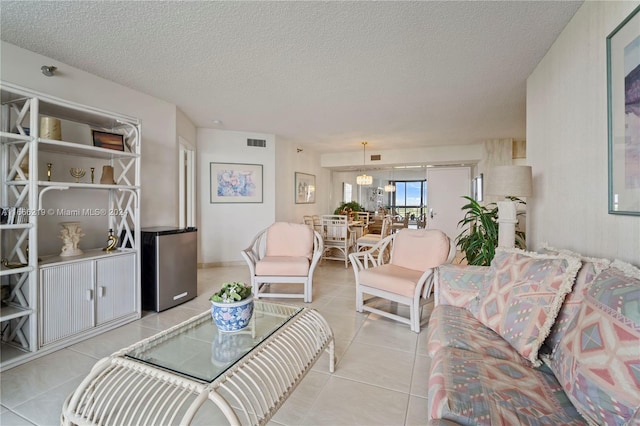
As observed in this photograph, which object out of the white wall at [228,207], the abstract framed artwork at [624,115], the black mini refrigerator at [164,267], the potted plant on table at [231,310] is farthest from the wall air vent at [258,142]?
the abstract framed artwork at [624,115]

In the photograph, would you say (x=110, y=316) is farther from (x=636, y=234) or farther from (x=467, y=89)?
(x=467, y=89)

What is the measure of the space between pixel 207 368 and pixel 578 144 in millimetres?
2589

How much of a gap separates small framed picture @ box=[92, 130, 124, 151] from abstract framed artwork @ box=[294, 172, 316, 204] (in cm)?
363

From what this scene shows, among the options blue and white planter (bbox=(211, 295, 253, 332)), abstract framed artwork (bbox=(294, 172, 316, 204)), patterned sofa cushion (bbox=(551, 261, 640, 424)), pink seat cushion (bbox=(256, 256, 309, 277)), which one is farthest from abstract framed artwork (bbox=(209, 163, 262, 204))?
patterned sofa cushion (bbox=(551, 261, 640, 424))

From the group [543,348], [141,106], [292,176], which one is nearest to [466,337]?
[543,348]

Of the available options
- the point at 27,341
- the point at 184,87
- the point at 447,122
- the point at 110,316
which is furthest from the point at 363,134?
the point at 27,341

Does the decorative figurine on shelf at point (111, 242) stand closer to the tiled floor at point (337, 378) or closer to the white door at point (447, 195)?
the tiled floor at point (337, 378)

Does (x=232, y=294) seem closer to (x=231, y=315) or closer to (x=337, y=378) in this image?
(x=231, y=315)

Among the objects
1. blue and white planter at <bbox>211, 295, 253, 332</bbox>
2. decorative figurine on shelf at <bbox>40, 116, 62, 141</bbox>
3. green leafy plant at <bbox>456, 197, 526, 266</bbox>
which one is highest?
decorative figurine on shelf at <bbox>40, 116, 62, 141</bbox>

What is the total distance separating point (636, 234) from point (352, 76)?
2406 millimetres

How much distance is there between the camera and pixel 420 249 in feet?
9.62

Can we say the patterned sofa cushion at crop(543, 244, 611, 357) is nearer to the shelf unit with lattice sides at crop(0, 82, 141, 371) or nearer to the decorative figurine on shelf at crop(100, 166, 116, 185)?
the shelf unit with lattice sides at crop(0, 82, 141, 371)

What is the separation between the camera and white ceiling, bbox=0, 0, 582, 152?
1.87m

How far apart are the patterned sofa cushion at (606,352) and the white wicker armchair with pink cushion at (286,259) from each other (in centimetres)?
242
